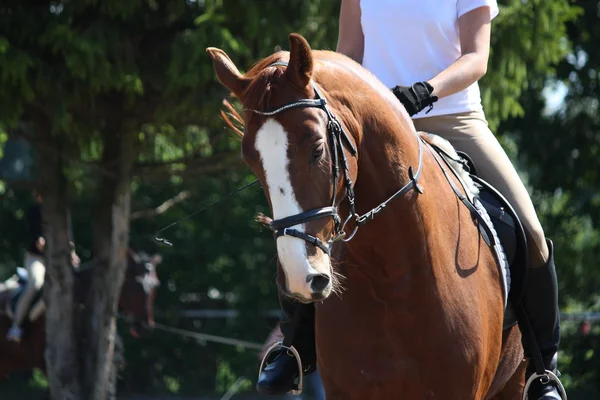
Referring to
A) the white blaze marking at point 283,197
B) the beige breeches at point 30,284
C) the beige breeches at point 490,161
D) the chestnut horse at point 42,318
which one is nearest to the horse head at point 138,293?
the chestnut horse at point 42,318

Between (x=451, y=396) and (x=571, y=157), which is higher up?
(x=451, y=396)

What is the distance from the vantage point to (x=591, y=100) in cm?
1540

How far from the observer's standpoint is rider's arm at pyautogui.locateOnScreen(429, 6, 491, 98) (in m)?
4.30

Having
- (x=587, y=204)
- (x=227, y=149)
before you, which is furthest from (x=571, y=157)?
(x=227, y=149)

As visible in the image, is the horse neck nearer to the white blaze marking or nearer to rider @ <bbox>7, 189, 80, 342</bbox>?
the white blaze marking

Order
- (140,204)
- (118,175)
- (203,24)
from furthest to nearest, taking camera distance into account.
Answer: (140,204) < (118,175) < (203,24)

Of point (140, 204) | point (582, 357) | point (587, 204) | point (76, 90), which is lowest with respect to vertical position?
point (582, 357)

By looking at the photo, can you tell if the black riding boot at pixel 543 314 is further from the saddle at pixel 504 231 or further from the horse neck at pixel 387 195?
the horse neck at pixel 387 195

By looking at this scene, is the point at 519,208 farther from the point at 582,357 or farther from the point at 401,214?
the point at 582,357

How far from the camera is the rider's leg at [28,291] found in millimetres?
13586

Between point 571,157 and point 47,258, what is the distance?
8191mm

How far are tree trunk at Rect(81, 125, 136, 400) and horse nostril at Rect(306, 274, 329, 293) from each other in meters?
7.63

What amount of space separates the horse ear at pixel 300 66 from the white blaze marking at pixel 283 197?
180 millimetres

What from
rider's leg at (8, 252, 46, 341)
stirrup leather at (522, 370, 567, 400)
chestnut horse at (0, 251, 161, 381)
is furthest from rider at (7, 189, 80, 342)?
stirrup leather at (522, 370, 567, 400)
